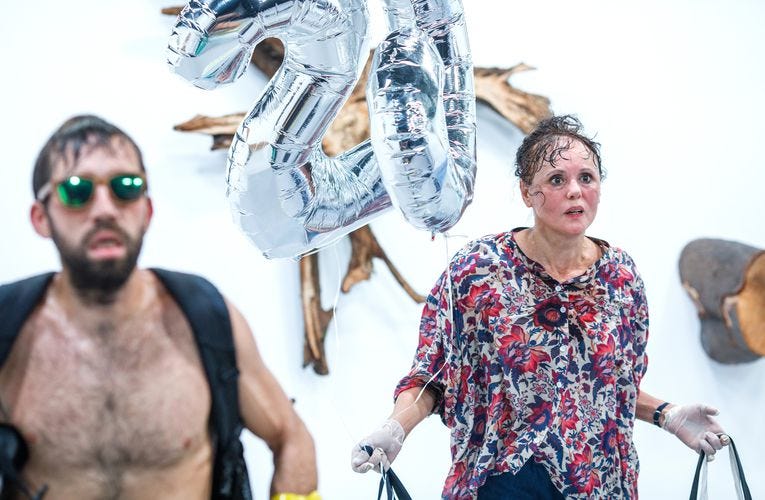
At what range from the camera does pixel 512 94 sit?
2.44 m

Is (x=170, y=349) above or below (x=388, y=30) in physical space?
below

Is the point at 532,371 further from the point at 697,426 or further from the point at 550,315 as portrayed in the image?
the point at 697,426

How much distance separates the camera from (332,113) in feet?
3.56

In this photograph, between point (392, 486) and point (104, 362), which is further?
point (392, 486)

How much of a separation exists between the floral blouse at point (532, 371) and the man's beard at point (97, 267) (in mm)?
688

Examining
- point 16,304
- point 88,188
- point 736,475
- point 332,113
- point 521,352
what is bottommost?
point 736,475

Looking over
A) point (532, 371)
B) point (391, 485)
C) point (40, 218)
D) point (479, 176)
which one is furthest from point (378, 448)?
point (479, 176)

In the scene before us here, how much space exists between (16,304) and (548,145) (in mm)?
993

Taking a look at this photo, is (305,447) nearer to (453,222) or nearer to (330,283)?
(453,222)

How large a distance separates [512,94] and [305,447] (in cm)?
157

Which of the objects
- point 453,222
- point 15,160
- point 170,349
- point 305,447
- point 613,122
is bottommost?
point 305,447

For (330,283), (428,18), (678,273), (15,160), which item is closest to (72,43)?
(15,160)

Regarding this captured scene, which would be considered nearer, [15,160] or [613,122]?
[15,160]

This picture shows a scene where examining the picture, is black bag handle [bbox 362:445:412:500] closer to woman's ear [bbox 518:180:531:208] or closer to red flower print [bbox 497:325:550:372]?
red flower print [bbox 497:325:550:372]
